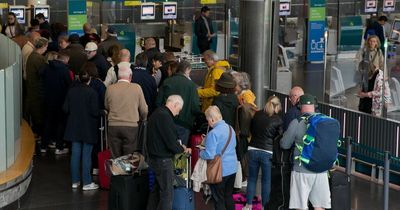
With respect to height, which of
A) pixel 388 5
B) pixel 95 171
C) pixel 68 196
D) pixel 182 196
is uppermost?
pixel 388 5

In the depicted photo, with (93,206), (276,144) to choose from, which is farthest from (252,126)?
(93,206)

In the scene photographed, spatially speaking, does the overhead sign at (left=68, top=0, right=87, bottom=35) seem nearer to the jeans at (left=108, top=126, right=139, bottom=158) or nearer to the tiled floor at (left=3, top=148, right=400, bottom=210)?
the tiled floor at (left=3, top=148, right=400, bottom=210)

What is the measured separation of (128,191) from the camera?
1278 cm

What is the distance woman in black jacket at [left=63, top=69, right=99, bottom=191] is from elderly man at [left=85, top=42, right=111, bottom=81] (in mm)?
1617

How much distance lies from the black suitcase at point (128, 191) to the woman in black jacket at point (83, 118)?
68.1 inches

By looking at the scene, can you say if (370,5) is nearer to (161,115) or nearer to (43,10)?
(43,10)

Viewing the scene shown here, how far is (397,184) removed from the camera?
598 inches

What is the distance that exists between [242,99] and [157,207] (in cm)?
213

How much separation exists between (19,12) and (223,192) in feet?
48.2

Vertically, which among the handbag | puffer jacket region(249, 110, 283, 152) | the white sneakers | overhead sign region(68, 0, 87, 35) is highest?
overhead sign region(68, 0, 87, 35)

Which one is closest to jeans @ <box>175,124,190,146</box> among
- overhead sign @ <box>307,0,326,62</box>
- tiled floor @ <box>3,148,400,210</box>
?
tiled floor @ <box>3,148,400,210</box>

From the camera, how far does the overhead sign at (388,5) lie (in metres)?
30.6

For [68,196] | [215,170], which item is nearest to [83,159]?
[68,196]

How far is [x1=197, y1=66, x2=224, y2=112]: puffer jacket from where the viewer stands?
15000mm
